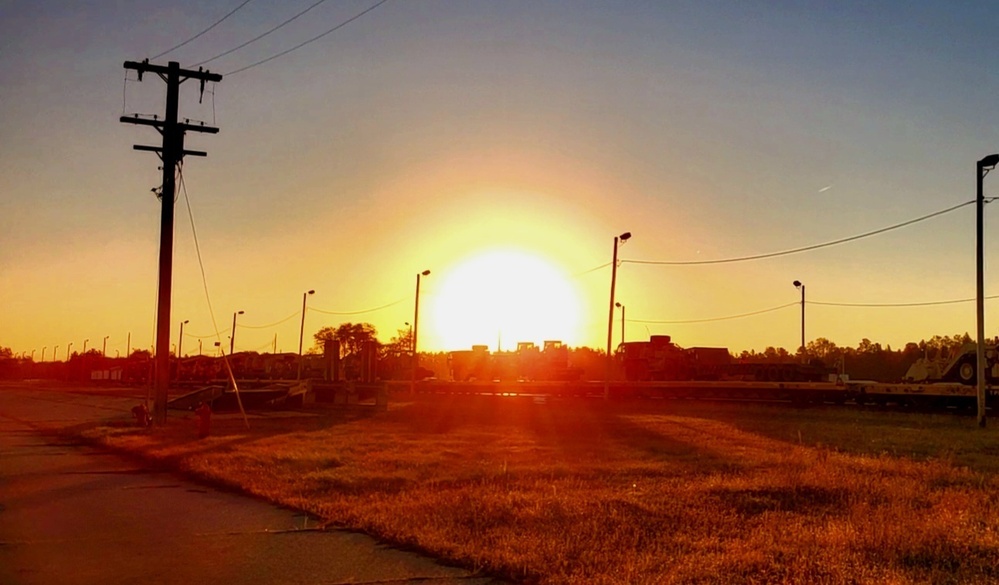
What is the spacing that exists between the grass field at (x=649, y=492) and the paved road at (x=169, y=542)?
577 millimetres

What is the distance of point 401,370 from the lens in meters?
72.6

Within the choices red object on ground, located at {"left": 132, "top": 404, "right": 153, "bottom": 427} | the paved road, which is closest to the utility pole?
red object on ground, located at {"left": 132, "top": 404, "right": 153, "bottom": 427}

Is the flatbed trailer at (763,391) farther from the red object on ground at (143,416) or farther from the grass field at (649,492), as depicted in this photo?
the red object on ground at (143,416)

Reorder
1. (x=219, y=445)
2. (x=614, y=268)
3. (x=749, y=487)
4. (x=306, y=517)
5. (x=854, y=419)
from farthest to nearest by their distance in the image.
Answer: (x=614, y=268)
(x=854, y=419)
(x=219, y=445)
(x=749, y=487)
(x=306, y=517)

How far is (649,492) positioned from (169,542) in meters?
6.92

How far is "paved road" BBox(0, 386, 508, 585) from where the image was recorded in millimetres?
8469

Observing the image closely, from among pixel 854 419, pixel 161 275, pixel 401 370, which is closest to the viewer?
pixel 161 275

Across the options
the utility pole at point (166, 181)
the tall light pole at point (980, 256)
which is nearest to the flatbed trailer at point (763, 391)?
the tall light pole at point (980, 256)

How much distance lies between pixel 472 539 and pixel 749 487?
5919 mm

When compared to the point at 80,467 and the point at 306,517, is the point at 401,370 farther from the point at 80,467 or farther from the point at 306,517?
the point at 306,517

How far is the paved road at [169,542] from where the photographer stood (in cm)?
847

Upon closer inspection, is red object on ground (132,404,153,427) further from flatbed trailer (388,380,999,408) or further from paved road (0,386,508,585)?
Answer: flatbed trailer (388,380,999,408)

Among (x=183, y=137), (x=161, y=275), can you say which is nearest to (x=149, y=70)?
(x=183, y=137)

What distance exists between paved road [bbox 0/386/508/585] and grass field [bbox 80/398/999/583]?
577 mm
